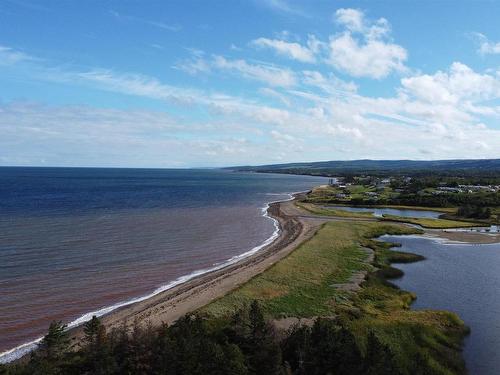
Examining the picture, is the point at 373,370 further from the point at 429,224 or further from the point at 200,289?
the point at 429,224

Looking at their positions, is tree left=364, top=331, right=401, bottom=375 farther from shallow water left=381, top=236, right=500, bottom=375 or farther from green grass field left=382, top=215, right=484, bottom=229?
green grass field left=382, top=215, right=484, bottom=229

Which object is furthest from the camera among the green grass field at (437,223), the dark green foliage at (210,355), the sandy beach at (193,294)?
the green grass field at (437,223)

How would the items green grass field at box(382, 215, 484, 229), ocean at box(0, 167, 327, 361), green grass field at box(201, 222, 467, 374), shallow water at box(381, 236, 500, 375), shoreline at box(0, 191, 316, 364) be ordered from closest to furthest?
green grass field at box(201, 222, 467, 374)
shallow water at box(381, 236, 500, 375)
shoreline at box(0, 191, 316, 364)
ocean at box(0, 167, 327, 361)
green grass field at box(382, 215, 484, 229)

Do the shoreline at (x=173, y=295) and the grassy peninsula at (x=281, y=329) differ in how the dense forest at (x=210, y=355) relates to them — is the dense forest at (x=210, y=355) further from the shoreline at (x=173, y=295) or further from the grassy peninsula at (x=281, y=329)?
the shoreline at (x=173, y=295)

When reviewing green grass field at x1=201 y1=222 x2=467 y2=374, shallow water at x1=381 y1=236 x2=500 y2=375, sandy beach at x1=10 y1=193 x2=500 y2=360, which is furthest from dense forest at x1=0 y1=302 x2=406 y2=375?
shallow water at x1=381 y1=236 x2=500 y2=375

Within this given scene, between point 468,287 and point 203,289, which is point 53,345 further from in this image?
point 468,287

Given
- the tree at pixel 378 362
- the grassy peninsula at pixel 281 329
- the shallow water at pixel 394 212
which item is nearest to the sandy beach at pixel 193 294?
the grassy peninsula at pixel 281 329

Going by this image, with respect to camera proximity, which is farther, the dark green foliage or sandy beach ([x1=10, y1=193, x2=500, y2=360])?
sandy beach ([x1=10, y1=193, x2=500, y2=360])
